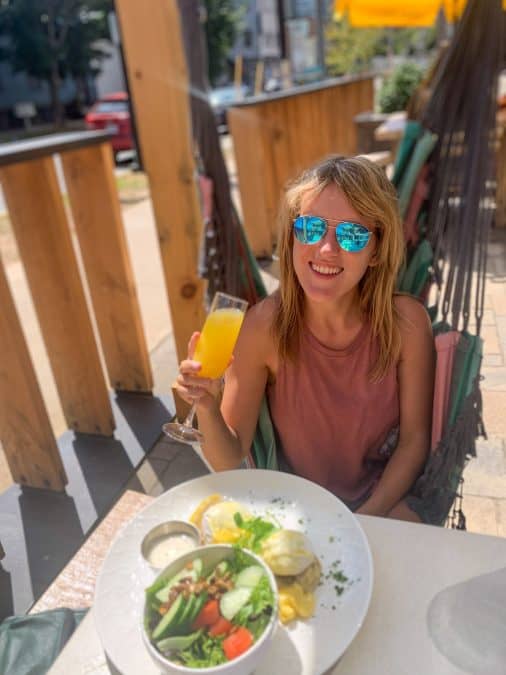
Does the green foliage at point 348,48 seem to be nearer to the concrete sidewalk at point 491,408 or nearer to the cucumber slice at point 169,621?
the concrete sidewalk at point 491,408

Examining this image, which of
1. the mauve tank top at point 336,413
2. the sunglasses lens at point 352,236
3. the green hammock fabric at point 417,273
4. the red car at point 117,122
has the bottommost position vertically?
the red car at point 117,122

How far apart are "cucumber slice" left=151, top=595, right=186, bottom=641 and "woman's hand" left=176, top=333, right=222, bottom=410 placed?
379 mm

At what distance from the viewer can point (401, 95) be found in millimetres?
6668

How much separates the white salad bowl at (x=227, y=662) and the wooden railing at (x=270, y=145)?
2.72m

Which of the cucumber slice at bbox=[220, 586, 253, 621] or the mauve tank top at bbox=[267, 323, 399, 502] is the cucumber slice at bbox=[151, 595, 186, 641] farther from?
the mauve tank top at bbox=[267, 323, 399, 502]

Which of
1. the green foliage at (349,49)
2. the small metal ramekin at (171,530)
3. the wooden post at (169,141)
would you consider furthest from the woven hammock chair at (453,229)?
the green foliage at (349,49)

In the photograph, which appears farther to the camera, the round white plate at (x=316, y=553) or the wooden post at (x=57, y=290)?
the wooden post at (x=57, y=290)

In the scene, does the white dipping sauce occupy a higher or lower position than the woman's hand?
lower

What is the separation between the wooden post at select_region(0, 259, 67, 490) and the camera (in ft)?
5.28

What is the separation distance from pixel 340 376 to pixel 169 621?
2.23ft

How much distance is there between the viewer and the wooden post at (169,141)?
1852mm

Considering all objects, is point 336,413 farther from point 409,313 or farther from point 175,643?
point 175,643

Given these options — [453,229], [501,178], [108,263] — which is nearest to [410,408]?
[453,229]

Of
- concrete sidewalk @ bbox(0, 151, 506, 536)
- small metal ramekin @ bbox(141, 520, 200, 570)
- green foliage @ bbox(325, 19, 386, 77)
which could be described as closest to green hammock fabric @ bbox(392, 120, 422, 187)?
concrete sidewalk @ bbox(0, 151, 506, 536)
